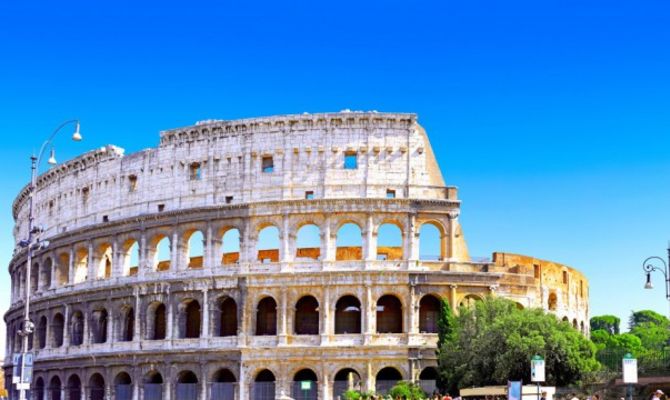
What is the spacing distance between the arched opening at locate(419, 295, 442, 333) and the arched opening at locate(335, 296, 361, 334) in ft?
9.63

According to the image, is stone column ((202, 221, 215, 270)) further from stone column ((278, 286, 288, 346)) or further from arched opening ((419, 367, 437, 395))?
arched opening ((419, 367, 437, 395))

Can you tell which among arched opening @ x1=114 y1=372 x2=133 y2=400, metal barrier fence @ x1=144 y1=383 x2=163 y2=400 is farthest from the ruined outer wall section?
arched opening @ x1=114 y1=372 x2=133 y2=400

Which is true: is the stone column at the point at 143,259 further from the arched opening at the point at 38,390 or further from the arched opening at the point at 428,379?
the arched opening at the point at 428,379

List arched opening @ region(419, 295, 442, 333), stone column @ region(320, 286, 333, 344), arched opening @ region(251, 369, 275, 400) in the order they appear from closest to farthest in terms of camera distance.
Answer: stone column @ region(320, 286, 333, 344), arched opening @ region(251, 369, 275, 400), arched opening @ region(419, 295, 442, 333)

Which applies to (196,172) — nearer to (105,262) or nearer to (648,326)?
(105,262)

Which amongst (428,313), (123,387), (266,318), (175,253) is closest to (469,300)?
(428,313)

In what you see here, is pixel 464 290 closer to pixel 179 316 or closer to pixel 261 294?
pixel 261 294

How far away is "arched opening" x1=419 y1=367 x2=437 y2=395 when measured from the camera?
45.7 m

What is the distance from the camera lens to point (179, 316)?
49.8 metres

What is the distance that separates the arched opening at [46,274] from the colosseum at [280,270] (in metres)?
6.33

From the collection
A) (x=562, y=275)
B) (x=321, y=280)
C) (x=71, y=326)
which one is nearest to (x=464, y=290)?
(x=321, y=280)

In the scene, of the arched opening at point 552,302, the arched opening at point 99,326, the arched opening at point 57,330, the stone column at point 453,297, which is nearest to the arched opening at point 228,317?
the arched opening at point 99,326

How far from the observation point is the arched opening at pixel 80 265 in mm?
55531

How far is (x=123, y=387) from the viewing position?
51031 mm
